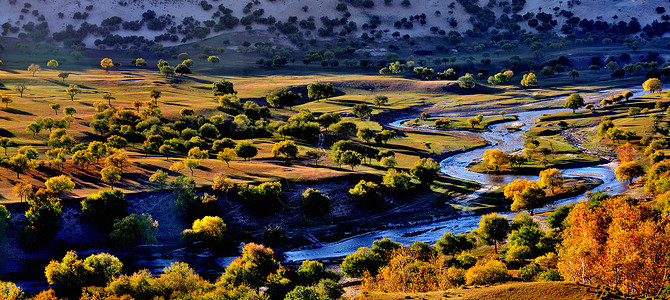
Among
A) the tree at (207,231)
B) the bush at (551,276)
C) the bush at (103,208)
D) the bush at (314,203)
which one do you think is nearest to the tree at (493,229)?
the bush at (551,276)

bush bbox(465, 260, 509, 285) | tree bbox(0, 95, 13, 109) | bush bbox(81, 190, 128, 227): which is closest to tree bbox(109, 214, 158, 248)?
bush bbox(81, 190, 128, 227)

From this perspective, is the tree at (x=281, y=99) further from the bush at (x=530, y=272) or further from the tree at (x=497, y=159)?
the bush at (x=530, y=272)

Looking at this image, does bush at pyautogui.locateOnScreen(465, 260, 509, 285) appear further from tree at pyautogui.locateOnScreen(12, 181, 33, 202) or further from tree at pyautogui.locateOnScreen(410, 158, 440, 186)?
tree at pyautogui.locateOnScreen(12, 181, 33, 202)

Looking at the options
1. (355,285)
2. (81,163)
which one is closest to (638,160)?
(355,285)

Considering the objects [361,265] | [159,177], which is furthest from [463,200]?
[159,177]

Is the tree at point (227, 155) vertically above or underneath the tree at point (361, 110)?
underneath

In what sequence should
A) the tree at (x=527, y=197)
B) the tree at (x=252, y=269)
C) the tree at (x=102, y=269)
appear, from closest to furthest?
the tree at (x=252, y=269) < the tree at (x=102, y=269) < the tree at (x=527, y=197)

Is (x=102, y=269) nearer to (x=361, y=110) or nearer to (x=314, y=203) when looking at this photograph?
(x=314, y=203)

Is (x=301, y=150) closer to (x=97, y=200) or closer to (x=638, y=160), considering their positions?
(x=97, y=200)
